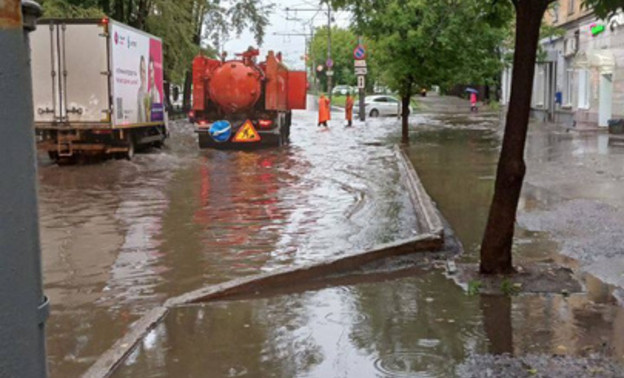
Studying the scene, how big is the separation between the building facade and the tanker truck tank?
10.2 metres

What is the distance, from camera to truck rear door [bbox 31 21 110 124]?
18.6 metres

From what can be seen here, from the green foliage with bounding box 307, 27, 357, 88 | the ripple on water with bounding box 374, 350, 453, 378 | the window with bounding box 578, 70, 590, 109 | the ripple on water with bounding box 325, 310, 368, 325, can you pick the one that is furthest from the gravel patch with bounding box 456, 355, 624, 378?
the green foliage with bounding box 307, 27, 357, 88

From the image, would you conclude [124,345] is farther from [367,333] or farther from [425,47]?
[425,47]

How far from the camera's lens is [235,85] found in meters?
24.1

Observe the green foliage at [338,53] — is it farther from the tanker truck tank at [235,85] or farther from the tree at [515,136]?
the tree at [515,136]

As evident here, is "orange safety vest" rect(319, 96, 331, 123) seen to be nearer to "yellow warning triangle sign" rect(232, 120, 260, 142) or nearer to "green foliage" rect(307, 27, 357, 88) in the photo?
"yellow warning triangle sign" rect(232, 120, 260, 142)

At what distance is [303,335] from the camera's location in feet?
18.9

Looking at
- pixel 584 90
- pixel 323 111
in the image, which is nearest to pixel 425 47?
pixel 584 90

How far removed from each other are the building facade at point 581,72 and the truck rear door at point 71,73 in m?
14.6

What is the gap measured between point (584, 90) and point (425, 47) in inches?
463

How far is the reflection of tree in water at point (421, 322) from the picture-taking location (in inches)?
212

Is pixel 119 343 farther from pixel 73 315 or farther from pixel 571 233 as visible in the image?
pixel 571 233

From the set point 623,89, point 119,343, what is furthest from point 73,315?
point 623,89

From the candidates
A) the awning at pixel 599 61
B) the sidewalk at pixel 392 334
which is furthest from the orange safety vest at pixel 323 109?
the sidewalk at pixel 392 334
